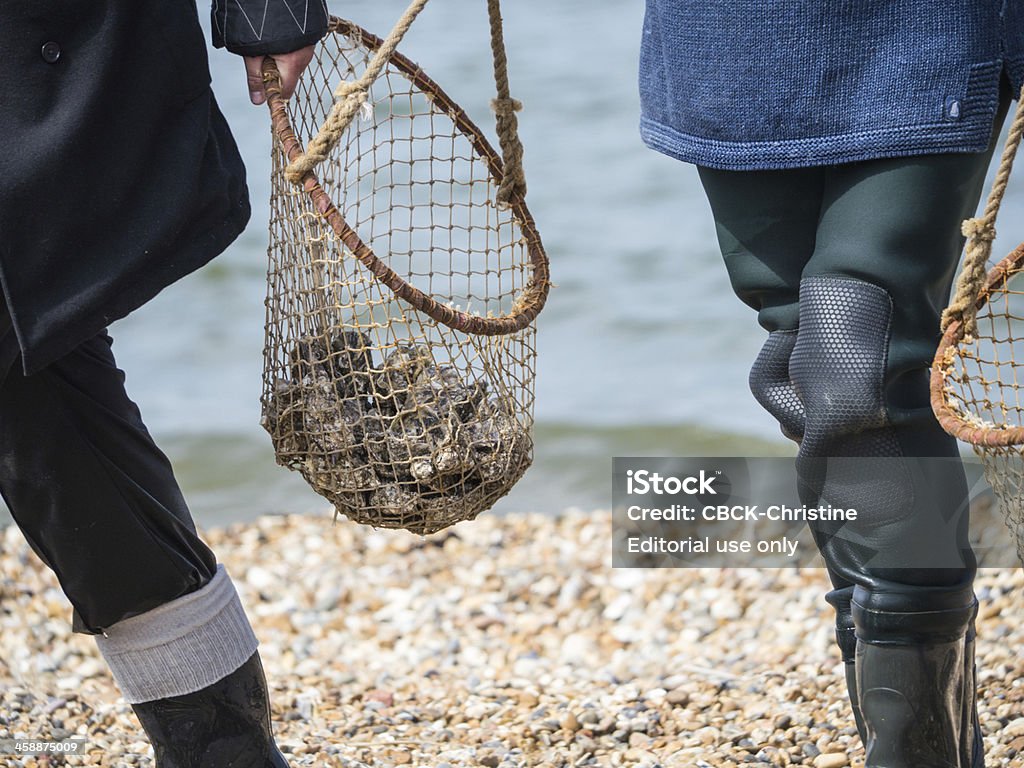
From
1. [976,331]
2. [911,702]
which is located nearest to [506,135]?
[976,331]

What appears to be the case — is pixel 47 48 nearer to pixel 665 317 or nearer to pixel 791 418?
pixel 791 418

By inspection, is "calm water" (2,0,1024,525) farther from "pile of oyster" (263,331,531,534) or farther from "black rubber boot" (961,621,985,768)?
"black rubber boot" (961,621,985,768)

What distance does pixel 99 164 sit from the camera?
1.73 meters

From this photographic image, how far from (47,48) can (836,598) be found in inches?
57.5

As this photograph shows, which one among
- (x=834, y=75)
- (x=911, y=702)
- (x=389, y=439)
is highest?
(x=834, y=75)

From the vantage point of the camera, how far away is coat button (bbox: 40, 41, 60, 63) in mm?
1675

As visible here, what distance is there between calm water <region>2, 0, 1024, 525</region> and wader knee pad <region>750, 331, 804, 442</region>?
2.55 m

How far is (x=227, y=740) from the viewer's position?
6.73 ft

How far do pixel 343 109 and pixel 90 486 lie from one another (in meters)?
0.68

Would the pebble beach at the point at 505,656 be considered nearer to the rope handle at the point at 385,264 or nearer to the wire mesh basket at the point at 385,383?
the wire mesh basket at the point at 385,383

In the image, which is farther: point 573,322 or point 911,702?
point 573,322

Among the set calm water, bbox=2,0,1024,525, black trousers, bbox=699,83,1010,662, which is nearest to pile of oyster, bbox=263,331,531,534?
black trousers, bbox=699,83,1010,662

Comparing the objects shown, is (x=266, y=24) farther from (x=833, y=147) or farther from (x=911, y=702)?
(x=911, y=702)

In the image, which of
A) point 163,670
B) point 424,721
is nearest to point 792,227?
point 163,670
